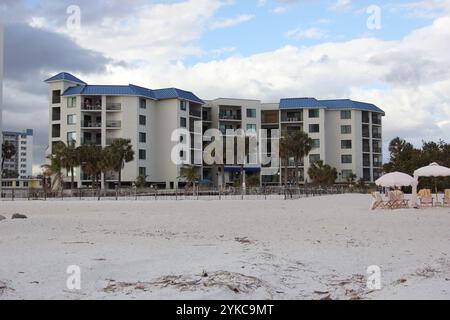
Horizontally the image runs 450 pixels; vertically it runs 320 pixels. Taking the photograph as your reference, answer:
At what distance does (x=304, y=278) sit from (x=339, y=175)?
76418 mm

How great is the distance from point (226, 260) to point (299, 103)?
75.6 metres

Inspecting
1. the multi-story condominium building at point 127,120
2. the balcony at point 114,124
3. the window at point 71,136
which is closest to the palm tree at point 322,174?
the multi-story condominium building at point 127,120

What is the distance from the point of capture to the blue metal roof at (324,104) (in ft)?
276

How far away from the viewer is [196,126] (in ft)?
261

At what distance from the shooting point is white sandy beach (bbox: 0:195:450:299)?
832 centimetres

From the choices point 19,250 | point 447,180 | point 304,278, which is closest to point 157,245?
point 19,250

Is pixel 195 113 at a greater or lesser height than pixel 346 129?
greater

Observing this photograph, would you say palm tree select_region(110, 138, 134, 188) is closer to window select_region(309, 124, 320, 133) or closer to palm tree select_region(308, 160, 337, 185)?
palm tree select_region(308, 160, 337, 185)

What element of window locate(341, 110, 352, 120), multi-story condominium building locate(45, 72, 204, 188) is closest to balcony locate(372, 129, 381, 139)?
window locate(341, 110, 352, 120)

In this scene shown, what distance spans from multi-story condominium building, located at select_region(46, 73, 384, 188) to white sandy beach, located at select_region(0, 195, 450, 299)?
179 feet

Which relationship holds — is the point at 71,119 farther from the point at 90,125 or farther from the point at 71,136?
the point at 90,125

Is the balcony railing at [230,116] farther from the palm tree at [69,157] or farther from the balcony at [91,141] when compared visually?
the palm tree at [69,157]

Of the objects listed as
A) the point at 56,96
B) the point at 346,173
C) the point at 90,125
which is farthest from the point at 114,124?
the point at 346,173

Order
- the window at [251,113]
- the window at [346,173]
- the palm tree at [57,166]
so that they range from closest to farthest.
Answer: the palm tree at [57,166], the window at [346,173], the window at [251,113]
